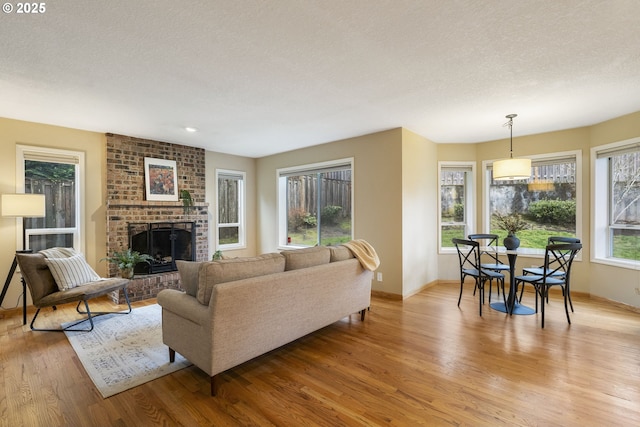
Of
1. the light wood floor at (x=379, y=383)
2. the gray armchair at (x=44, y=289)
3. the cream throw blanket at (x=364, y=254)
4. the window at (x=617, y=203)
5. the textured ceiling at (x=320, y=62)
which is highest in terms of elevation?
the textured ceiling at (x=320, y=62)

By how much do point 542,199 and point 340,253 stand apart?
150 inches

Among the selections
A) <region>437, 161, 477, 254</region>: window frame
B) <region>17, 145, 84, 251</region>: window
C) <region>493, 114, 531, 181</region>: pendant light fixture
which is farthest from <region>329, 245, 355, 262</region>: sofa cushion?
<region>17, 145, 84, 251</region>: window

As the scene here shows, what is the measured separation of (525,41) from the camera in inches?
83.3

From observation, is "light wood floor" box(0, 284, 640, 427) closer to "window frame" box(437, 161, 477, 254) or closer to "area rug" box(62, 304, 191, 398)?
"area rug" box(62, 304, 191, 398)

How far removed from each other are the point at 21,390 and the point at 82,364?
0.40m

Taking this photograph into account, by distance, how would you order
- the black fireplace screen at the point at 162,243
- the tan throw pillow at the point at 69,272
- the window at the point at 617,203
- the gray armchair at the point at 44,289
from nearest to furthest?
the gray armchair at the point at 44,289 < the tan throw pillow at the point at 69,272 < the window at the point at 617,203 < the black fireplace screen at the point at 162,243

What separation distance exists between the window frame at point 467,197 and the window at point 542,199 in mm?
207

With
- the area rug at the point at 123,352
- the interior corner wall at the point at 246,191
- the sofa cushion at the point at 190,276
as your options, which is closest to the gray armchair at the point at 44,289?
the area rug at the point at 123,352

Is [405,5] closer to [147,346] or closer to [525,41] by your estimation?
[525,41]

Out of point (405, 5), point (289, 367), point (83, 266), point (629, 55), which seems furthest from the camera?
point (83, 266)

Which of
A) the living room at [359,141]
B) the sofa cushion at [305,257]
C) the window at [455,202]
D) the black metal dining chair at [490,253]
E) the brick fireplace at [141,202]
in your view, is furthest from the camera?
the window at [455,202]

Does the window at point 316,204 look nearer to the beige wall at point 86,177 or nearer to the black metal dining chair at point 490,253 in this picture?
the black metal dining chair at point 490,253

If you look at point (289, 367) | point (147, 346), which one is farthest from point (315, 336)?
point (147, 346)

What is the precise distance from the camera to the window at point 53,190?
13.1 ft
